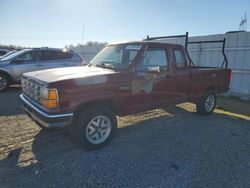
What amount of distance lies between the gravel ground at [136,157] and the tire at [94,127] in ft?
0.56

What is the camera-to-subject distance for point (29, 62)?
32.5ft

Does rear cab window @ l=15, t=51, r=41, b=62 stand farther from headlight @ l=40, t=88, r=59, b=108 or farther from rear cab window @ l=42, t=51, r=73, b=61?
headlight @ l=40, t=88, r=59, b=108

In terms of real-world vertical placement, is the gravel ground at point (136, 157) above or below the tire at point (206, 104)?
below

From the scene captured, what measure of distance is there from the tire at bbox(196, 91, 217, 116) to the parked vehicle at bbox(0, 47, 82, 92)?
244 inches

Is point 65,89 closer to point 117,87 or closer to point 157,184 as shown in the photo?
point 117,87

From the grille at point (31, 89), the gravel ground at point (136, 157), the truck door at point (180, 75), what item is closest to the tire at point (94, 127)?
the gravel ground at point (136, 157)

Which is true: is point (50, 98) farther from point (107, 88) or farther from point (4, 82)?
point (4, 82)

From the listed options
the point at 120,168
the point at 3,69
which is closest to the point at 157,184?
the point at 120,168

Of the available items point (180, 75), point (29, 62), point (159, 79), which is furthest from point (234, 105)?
point (29, 62)

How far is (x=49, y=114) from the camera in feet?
12.4

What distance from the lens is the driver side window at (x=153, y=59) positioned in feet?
15.9

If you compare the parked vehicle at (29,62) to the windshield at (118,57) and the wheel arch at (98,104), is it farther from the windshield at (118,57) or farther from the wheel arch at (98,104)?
the wheel arch at (98,104)

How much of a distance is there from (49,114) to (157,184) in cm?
196

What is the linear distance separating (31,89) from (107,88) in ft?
4.78
